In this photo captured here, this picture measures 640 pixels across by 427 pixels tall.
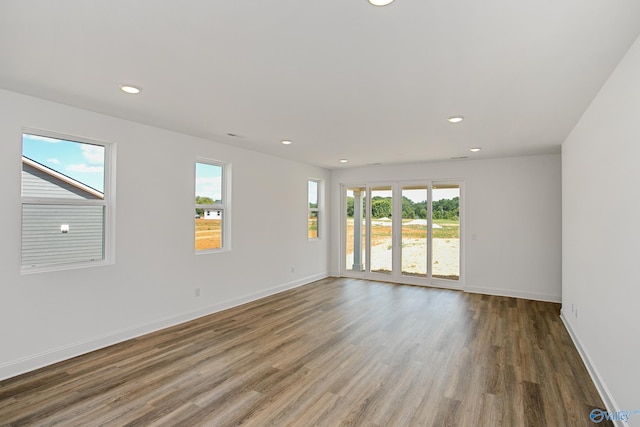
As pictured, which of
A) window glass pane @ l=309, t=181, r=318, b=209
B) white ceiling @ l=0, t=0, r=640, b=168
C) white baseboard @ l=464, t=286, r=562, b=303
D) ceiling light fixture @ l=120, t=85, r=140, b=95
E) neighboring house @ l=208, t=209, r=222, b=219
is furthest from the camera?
window glass pane @ l=309, t=181, r=318, b=209

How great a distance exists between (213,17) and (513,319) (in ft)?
16.3

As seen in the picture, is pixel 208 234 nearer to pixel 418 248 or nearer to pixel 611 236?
pixel 418 248

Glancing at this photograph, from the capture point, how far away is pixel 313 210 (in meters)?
7.39

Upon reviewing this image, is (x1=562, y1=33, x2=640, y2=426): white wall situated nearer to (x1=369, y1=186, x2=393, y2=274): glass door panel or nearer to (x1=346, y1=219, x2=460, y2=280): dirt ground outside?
(x1=346, y1=219, x2=460, y2=280): dirt ground outside

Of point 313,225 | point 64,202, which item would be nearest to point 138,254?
point 64,202

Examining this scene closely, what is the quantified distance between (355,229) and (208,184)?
12.3 feet

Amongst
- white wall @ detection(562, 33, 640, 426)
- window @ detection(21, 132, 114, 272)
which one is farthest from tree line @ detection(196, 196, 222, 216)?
white wall @ detection(562, 33, 640, 426)

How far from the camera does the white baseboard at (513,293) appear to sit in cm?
561

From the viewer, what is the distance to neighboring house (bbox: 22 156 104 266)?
10.2 feet

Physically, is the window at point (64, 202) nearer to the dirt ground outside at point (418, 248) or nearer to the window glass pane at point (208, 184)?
the window glass pane at point (208, 184)

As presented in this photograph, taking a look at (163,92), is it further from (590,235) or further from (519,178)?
(519,178)

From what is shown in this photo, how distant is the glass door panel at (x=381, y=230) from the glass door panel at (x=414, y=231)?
30cm

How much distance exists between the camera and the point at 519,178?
232 inches

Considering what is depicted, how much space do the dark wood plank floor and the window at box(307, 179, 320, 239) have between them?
9.35 ft
